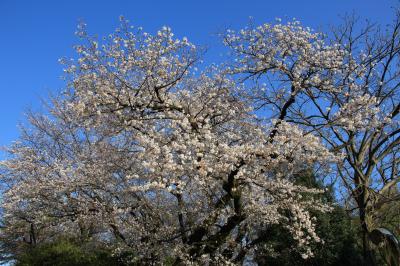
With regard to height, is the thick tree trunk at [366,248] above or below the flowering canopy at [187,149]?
below

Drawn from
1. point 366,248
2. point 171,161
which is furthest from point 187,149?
point 366,248

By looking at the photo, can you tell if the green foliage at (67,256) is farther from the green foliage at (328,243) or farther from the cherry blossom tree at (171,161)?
the green foliage at (328,243)

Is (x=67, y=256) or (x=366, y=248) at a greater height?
(x=67, y=256)

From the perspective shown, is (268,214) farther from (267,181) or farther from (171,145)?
(171,145)

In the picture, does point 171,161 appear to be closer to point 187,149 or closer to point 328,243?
point 187,149

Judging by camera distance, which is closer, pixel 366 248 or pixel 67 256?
pixel 366 248

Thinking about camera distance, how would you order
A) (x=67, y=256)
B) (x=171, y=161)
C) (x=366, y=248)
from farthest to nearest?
(x=67, y=256), (x=366, y=248), (x=171, y=161)

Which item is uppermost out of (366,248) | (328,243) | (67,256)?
(67,256)

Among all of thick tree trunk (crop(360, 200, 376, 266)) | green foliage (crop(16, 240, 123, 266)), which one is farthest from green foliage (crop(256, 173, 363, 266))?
green foliage (crop(16, 240, 123, 266))

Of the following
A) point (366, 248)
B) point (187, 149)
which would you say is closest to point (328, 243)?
point (366, 248)

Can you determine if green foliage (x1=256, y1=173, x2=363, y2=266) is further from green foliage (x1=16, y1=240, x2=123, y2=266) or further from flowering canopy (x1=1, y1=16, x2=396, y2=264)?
green foliage (x1=16, y1=240, x2=123, y2=266)

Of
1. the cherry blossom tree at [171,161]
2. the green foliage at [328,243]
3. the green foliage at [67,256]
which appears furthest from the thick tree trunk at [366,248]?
the green foliage at [67,256]

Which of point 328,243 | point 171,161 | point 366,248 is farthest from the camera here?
point 328,243

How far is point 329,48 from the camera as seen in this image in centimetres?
1012
